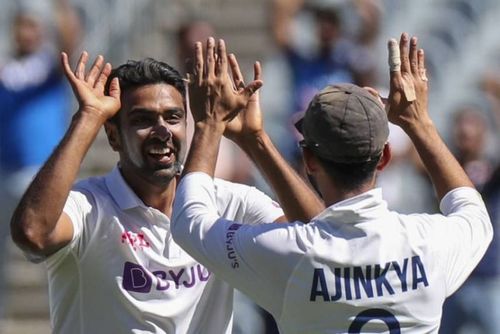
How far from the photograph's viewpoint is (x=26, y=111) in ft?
33.7

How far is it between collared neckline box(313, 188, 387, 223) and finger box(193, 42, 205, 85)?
0.61 m

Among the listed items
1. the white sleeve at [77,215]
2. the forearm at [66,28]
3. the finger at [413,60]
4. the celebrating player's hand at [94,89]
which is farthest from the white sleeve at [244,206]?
the forearm at [66,28]

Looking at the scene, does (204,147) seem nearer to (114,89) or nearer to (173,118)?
(114,89)

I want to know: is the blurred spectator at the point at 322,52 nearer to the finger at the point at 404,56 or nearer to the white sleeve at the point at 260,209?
the white sleeve at the point at 260,209

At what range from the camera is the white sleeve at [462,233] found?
460cm

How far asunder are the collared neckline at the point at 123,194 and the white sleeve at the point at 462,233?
119cm

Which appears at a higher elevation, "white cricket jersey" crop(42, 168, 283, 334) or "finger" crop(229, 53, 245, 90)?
"finger" crop(229, 53, 245, 90)

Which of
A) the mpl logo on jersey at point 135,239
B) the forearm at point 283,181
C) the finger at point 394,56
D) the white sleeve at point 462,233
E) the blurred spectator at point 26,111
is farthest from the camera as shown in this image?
the blurred spectator at point 26,111

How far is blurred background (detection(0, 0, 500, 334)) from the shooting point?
32.8 feet

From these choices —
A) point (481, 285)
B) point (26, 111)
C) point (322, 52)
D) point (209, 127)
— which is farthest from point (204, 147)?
point (322, 52)

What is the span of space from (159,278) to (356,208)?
1.08 metres

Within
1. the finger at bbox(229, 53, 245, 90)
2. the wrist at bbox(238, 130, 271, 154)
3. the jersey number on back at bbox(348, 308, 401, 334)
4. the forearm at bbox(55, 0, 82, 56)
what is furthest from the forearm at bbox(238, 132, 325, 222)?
the forearm at bbox(55, 0, 82, 56)

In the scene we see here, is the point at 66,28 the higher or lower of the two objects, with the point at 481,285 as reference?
higher

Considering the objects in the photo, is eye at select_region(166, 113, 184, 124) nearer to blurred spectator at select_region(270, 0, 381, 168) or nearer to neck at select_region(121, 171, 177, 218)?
neck at select_region(121, 171, 177, 218)
